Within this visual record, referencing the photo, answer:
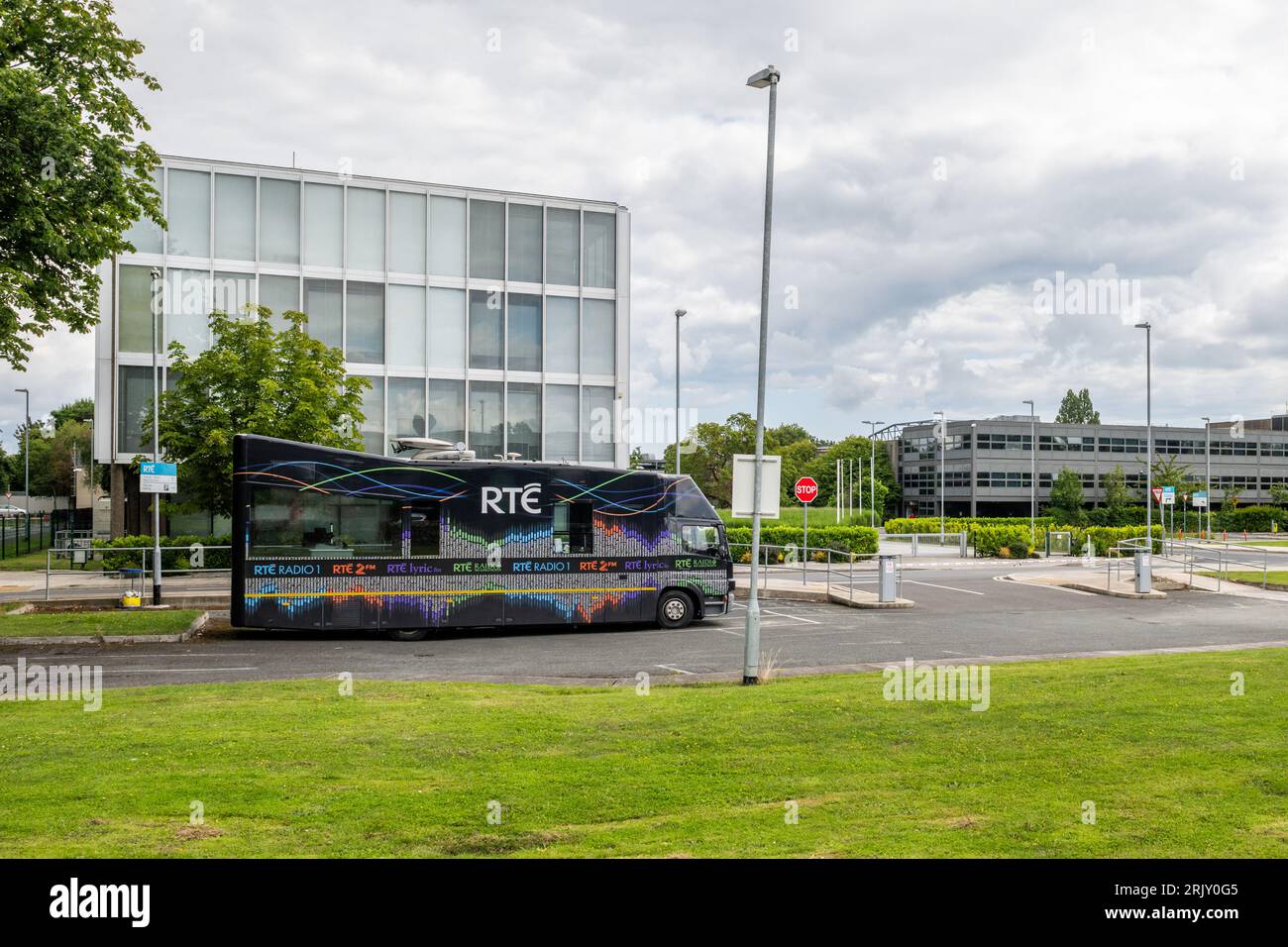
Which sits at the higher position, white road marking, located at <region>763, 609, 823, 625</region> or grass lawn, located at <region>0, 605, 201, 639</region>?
grass lawn, located at <region>0, 605, 201, 639</region>

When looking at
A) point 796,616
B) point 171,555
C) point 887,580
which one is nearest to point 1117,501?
point 887,580

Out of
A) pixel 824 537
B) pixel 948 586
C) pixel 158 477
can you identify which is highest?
pixel 158 477

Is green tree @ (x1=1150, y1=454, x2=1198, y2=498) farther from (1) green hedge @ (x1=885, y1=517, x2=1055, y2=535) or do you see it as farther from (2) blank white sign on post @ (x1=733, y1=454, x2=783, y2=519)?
(2) blank white sign on post @ (x1=733, y1=454, x2=783, y2=519)

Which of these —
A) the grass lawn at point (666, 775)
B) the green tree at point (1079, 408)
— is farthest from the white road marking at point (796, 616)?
the green tree at point (1079, 408)

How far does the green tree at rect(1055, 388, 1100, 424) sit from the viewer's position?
5098 inches

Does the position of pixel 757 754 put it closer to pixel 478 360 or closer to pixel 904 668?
pixel 904 668

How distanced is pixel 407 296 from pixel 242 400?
11877 mm

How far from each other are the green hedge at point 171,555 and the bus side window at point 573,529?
49.8 feet

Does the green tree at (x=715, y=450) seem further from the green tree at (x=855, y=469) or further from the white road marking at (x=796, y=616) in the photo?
the white road marking at (x=796, y=616)

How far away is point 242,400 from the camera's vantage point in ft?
93.7

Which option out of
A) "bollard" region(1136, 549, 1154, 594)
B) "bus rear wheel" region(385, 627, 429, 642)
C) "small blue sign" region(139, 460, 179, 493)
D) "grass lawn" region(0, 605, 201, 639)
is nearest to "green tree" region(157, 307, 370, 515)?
"small blue sign" region(139, 460, 179, 493)

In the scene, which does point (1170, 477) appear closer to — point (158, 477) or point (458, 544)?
point (458, 544)

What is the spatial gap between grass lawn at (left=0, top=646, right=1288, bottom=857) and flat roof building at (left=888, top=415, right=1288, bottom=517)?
8235cm

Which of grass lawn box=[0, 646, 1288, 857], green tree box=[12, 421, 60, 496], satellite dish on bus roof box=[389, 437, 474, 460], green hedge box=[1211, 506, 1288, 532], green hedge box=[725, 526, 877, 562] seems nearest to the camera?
grass lawn box=[0, 646, 1288, 857]
